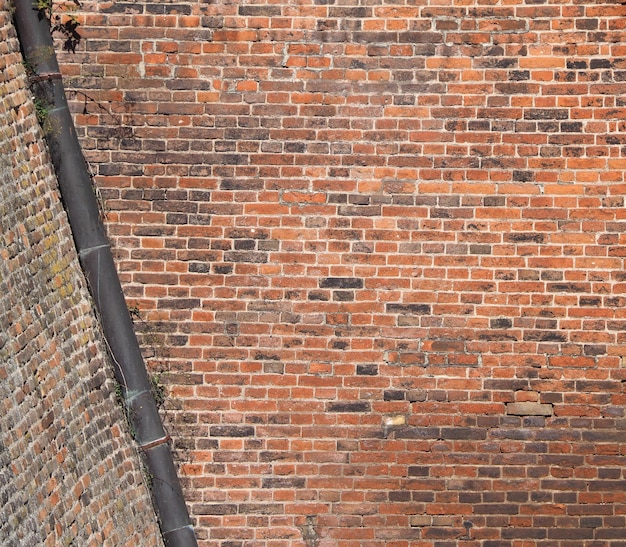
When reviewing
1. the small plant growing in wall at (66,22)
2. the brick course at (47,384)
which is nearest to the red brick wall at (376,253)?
the small plant growing in wall at (66,22)

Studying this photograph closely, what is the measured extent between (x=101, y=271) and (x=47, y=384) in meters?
0.82

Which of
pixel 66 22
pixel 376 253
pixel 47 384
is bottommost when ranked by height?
pixel 47 384

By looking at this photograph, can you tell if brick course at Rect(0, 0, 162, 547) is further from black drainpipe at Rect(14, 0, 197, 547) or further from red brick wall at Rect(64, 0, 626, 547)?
red brick wall at Rect(64, 0, 626, 547)

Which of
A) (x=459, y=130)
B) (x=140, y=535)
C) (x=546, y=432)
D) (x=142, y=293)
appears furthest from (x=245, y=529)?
(x=459, y=130)

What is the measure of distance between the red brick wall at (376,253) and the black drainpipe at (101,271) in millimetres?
155

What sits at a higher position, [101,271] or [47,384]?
[101,271]

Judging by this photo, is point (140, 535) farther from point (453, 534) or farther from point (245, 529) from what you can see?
point (453, 534)

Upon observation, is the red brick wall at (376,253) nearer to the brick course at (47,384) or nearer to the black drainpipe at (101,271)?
the black drainpipe at (101,271)

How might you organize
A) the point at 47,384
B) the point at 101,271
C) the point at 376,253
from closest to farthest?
the point at 47,384 → the point at 101,271 → the point at 376,253

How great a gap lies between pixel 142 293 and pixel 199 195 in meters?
0.73

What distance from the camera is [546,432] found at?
4895mm

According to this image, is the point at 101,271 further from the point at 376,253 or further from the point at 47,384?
the point at 376,253

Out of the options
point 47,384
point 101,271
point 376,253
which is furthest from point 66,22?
point 376,253

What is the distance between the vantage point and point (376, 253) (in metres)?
4.89
